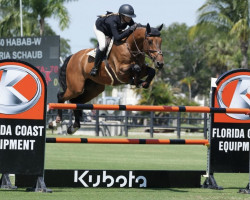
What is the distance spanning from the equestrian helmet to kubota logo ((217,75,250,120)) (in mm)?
1629

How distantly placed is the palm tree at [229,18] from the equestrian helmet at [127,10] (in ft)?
82.6

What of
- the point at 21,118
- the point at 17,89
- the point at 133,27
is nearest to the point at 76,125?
the point at 133,27

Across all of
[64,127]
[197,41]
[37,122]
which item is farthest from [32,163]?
[197,41]

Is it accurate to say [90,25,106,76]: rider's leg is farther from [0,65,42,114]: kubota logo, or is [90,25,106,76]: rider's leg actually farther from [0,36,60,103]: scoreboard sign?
[0,36,60,103]: scoreboard sign

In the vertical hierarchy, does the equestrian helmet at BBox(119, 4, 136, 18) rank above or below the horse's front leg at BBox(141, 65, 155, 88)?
above

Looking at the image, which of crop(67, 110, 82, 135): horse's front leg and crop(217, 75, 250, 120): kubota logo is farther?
crop(67, 110, 82, 135): horse's front leg

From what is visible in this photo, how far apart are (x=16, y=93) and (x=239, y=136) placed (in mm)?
2912

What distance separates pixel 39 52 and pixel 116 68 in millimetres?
16661

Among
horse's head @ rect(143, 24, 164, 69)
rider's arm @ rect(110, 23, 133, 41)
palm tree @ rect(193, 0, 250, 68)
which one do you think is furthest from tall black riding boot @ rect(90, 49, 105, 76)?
palm tree @ rect(193, 0, 250, 68)

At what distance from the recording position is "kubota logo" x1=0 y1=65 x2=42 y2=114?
24.0 ft

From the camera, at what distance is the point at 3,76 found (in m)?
7.36

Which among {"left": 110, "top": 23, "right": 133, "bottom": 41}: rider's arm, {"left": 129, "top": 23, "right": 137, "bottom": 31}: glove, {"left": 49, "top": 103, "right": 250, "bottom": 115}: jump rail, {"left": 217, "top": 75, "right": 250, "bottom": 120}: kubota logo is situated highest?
{"left": 129, "top": 23, "right": 137, "bottom": 31}: glove

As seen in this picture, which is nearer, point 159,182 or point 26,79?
point 26,79

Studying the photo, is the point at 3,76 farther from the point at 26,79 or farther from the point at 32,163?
the point at 32,163
